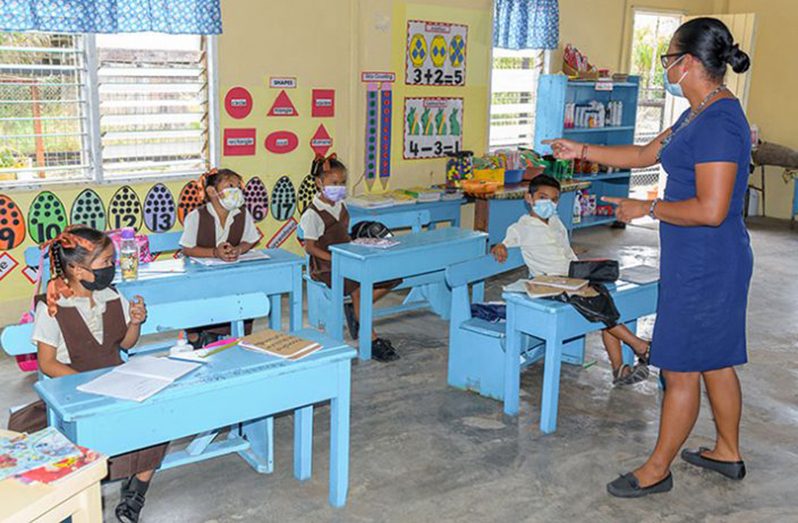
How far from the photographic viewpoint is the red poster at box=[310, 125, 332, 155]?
692cm

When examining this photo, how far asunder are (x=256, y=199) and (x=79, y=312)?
141 inches

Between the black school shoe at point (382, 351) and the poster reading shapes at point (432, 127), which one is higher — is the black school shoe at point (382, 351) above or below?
below

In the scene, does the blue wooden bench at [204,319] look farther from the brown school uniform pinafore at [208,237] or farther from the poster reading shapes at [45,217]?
the poster reading shapes at [45,217]

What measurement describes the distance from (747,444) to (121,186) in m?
4.37

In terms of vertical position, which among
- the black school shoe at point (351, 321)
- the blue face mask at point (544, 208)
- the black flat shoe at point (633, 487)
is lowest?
the black flat shoe at point (633, 487)

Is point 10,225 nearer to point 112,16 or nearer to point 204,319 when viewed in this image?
point 112,16

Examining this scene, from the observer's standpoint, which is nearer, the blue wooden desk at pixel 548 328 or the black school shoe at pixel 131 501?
the black school shoe at pixel 131 501

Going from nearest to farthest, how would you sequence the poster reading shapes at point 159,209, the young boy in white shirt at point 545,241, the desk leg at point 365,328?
the young boy in white shirt at point 545,241
the desk leg at point 365,328
the poster reading shapes at point 159,209

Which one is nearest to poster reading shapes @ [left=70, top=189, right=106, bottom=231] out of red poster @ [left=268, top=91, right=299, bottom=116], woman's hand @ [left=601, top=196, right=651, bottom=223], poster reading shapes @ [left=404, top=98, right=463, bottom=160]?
red poster @ [left=268, top=91, right=299, bottom=116]

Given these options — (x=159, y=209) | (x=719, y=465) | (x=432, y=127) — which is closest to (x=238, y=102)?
(x=159, y=209)

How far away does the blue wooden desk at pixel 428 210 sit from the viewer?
6310mm

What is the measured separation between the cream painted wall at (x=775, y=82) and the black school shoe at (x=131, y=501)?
9.63 meters

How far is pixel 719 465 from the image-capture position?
12.2 feet

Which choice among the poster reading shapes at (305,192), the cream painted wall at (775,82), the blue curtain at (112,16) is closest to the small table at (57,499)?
the blue curtain at (112,16)
